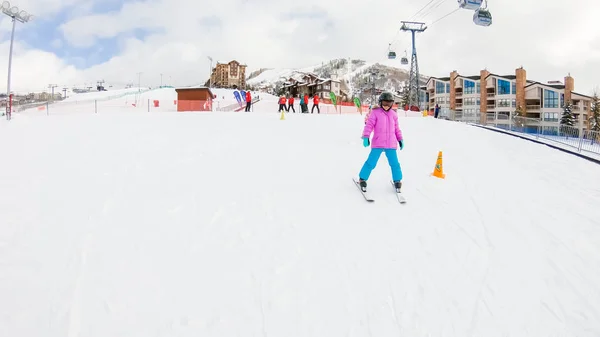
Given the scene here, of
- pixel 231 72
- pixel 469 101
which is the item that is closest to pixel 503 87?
pixel 469 101

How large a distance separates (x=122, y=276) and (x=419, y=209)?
4141 mm

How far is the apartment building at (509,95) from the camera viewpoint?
155 ft

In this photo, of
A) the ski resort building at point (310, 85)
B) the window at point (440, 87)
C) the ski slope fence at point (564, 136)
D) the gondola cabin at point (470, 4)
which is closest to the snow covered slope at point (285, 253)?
the ski slope fence at point (564, 136)

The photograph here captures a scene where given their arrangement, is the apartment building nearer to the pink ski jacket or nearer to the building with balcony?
the pink ski jacket

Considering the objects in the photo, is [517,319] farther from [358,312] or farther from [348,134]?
[348,134]

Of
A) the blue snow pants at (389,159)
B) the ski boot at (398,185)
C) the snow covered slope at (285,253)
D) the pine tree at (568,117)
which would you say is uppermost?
the pine tree at (568,117)

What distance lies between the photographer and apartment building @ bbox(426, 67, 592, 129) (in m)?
47.2

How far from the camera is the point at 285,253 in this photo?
12.2ft

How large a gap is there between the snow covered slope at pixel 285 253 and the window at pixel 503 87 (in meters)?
56.5

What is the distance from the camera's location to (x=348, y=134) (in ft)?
41.7

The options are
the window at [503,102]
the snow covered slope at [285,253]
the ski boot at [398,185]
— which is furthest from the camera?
the window at [503,102]

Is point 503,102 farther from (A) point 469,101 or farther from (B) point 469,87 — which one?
(B) point 469,87

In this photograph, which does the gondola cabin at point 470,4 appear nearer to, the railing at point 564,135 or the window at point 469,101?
the railing at point 564,135

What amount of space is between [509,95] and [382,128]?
5952 cm
